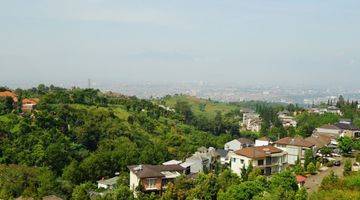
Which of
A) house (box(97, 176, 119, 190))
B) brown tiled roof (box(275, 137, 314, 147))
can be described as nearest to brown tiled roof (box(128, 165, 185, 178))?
house (box(97, 176, 119, 190))

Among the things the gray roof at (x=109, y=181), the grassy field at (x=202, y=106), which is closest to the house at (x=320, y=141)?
the gray roof at (x=109, y=181)

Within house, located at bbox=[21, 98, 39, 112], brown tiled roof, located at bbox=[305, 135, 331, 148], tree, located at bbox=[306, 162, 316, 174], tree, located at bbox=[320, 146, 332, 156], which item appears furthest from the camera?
house, located at bbox=[21, 98, 39, 112]

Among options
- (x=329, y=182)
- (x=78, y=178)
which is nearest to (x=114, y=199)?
(x=78, y=178)

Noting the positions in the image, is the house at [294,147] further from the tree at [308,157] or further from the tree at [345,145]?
the tree at [345,145]

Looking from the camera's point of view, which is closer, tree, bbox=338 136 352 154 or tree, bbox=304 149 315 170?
tree, bbox=304 149 315 170

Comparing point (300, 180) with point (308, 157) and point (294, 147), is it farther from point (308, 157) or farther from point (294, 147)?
point (294, 147)

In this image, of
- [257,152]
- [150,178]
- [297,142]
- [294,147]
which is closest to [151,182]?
[150,178]

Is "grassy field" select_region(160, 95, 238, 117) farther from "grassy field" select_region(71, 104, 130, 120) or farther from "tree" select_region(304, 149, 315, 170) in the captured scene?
"tree" select_region(304, 149, 315, 170)
